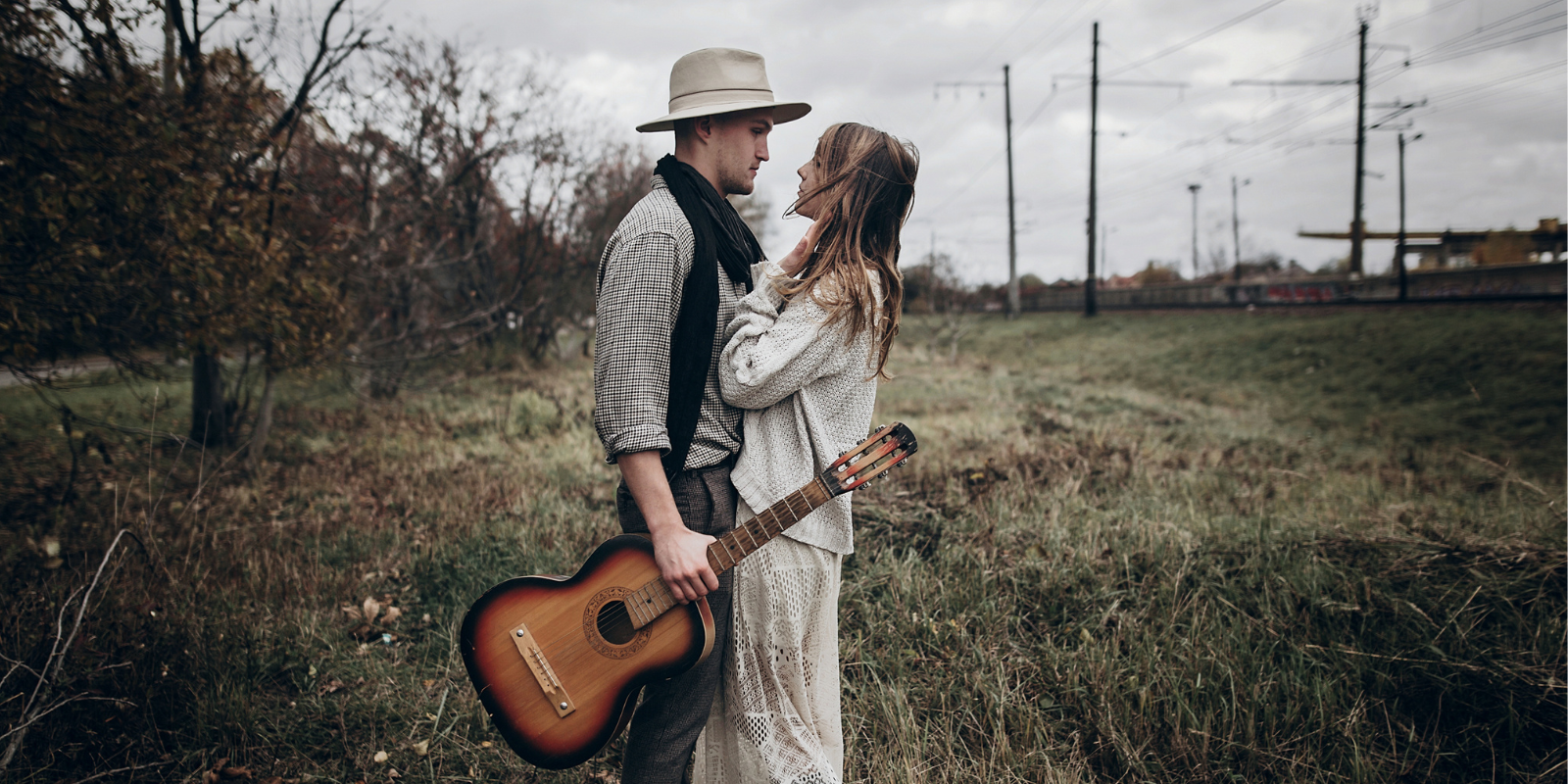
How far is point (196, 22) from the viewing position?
6.16 meters

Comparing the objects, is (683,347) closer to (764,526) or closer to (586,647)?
(764,526)

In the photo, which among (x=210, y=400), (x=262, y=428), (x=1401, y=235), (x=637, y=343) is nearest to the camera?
(x=637, y=343)

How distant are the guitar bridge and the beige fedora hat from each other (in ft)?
4.21

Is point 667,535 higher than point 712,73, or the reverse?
point 712,73

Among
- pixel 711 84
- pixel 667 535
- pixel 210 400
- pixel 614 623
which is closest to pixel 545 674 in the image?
pixel 614 623

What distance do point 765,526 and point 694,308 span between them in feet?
1.73

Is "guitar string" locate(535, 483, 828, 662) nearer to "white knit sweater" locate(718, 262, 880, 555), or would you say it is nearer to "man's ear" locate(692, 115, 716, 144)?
"white knit sweater" locate(718, 262, 880, 555)

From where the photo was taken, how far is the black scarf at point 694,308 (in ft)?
5.64

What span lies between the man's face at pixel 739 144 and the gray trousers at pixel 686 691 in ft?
2.29

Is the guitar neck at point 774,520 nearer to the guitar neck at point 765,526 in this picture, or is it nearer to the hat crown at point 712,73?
the guitar neck at point 765,526

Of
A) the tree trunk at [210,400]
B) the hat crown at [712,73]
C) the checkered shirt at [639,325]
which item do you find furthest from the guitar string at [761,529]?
the tree trunk at [210,400]

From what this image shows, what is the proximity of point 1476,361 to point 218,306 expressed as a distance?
18.1m

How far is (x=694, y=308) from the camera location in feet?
5.65

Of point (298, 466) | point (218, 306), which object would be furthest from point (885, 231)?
point (298, 466)
